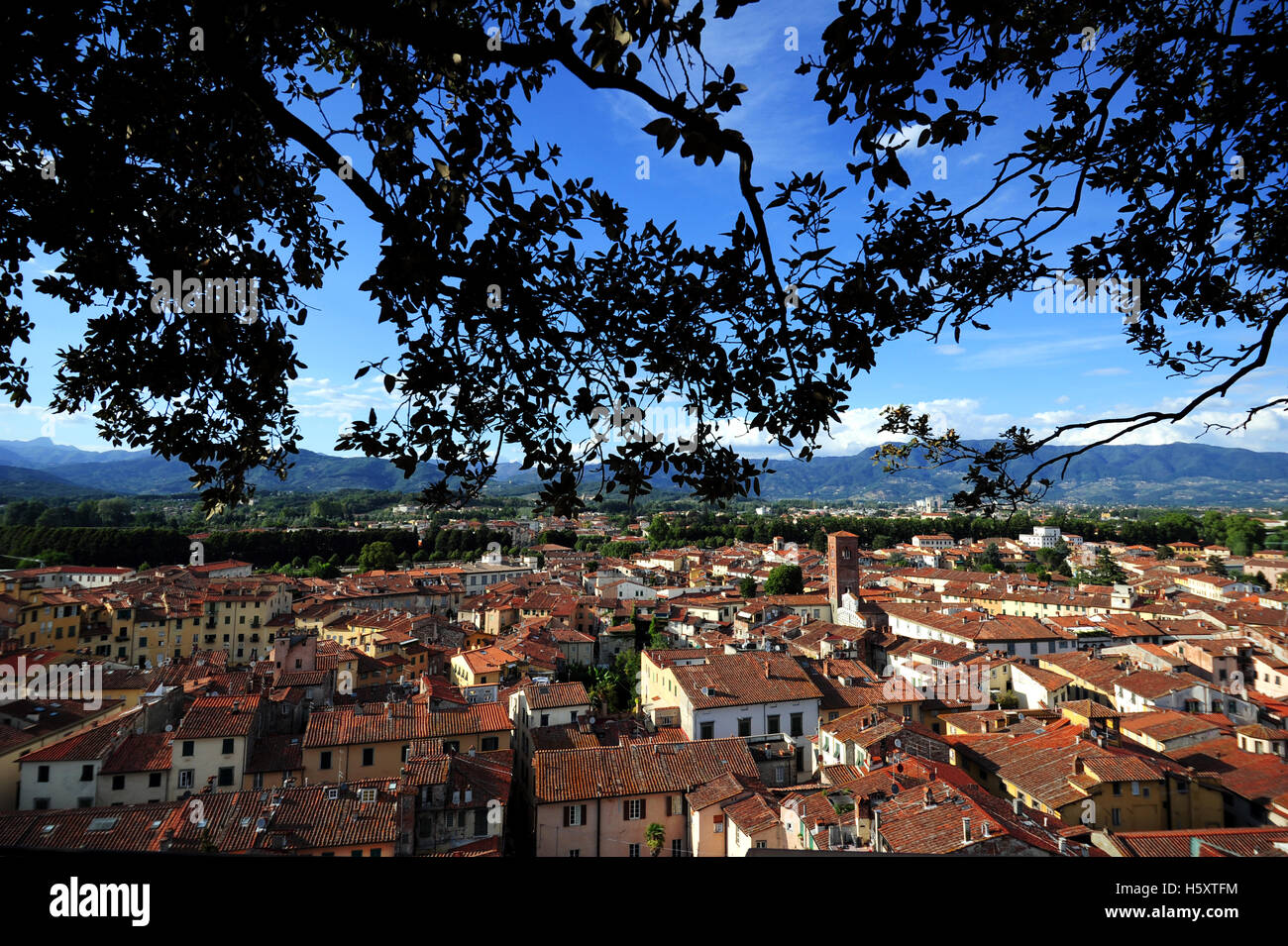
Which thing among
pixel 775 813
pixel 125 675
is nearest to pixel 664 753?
pixel 775 813

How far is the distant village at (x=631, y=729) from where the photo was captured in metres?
12.4

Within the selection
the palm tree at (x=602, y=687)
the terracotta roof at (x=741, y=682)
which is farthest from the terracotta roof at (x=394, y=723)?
the palm tree at (x=602, y=687)

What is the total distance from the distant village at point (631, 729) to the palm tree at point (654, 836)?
4 cm

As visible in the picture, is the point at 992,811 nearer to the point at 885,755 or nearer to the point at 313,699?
the point at 885,755

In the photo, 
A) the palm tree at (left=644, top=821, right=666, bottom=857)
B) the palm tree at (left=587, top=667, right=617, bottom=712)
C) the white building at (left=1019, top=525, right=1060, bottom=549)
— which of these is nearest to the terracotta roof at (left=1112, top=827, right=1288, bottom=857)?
the palm tree at (left=644, top=821, right=666, bottom=857)

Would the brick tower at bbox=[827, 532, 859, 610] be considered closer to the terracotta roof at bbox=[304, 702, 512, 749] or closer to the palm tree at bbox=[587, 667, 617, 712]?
the palm tree at bbox=[587, 667, 617, 712]

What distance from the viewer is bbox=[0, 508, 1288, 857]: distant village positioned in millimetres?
12375

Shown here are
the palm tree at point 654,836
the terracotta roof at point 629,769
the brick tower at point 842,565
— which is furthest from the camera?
the brick tower at point 842,565

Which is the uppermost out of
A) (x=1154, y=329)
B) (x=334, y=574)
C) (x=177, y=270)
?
(x=177, y=270)

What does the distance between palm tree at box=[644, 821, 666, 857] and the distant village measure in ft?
0.12

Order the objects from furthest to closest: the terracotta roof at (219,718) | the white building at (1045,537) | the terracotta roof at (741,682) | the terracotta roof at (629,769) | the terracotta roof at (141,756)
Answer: the white building at (1045,537)
the terracotta roof at (741,682)
the terracotta roof at (219,718)
the terracotta roof at (141,756)
the terracotta roof at (629,769)

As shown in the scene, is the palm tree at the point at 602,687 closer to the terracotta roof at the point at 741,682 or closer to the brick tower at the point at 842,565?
the terracotta roof at the point at 741,682
